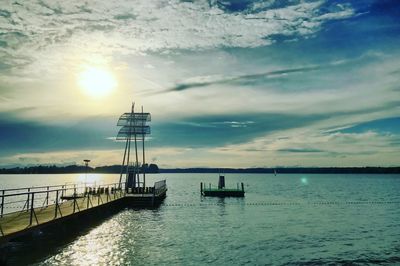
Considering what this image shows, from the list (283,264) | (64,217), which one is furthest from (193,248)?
(64,217)

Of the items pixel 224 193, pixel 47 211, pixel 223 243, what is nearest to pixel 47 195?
pixel 47 211

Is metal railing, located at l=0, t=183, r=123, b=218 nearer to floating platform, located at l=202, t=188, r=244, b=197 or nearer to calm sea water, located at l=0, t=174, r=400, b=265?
calm sea water, located at l=0, t=174, r=400, b=265

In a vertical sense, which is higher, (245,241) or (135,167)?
(135,167)

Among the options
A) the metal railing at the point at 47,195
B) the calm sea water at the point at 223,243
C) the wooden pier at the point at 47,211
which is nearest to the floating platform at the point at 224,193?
the metal railing at the point at 47,195

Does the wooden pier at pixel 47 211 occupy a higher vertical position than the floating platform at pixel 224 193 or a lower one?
higher

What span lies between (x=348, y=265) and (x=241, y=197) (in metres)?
55.3

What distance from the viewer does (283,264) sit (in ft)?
71.3

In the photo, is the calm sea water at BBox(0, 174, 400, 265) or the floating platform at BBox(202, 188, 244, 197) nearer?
the calm sea water at BBox(0, 174, 400, 265)

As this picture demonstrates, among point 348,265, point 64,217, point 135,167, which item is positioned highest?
point 135,167

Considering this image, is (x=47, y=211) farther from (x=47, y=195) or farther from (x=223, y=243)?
(x=223, y=243)

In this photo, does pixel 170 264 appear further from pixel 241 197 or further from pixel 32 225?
pixel 241 197

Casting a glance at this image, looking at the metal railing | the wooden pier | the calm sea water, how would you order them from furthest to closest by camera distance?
the calm sea water
the metal railing
the wooden pier

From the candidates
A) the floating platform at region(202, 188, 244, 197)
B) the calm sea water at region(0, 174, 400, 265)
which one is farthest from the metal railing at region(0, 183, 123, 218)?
the floating platform at region(202, 188, 244, 197)

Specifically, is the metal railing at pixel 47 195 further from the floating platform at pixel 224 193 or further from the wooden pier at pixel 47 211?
the floating platform at pixel 224 193
